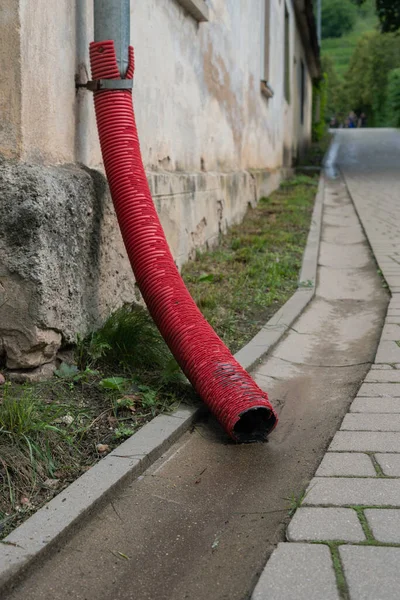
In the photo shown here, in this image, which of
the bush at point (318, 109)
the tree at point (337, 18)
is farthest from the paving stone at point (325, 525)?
the tree at point (337, 18)

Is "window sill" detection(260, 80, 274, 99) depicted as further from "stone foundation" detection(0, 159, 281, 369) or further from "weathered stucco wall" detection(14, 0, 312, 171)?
"stone foundation" detection(0, 159, 281, 369)

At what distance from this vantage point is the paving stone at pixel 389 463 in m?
2.68

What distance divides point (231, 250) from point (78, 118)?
11.6ft

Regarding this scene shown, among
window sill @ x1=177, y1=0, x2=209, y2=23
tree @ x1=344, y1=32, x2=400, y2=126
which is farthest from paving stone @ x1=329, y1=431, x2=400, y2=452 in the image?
tree @ x1=344, y1=32, x2=400, y2=126

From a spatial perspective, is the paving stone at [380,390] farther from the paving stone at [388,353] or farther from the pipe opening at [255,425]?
the pipe opening at [255,425]

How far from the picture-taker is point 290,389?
380cm

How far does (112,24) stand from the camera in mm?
3795

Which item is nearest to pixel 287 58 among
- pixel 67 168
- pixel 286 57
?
pixel 286 57

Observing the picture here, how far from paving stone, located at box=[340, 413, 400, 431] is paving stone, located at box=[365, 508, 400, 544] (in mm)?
758

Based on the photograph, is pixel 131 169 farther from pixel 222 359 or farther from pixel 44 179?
pixel 222 359

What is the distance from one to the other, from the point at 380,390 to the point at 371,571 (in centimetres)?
168

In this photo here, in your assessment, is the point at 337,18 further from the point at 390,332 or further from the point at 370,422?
the point at 370,422

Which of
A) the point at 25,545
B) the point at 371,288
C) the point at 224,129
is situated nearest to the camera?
the point at 25,545

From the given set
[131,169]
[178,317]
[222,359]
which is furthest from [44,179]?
[222,359]
